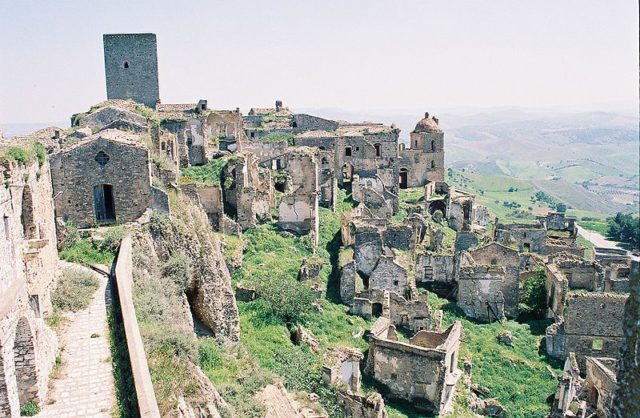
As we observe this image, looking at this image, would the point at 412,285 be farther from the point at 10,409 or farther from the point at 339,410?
the point at 10,409

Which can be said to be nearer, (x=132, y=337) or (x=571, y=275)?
(x=132, y=337)

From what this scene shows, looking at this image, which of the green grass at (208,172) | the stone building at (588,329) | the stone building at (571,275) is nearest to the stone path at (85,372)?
the green grass at (208,172)

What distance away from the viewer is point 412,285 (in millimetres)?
28547

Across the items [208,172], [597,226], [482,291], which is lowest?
[597,226]

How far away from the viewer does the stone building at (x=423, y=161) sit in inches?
1850

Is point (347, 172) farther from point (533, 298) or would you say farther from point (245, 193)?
point (533, 298)

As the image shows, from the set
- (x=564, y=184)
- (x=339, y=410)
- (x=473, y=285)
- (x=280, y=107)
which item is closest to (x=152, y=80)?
(x=280, y=107)

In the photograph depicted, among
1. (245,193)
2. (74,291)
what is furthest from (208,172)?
(74,291)

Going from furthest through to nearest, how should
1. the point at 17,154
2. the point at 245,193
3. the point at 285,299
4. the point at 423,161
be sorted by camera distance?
the point at 423,161
the point at 245,193
the point at 285,299
the point at 17,154

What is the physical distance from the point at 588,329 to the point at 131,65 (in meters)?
33.7

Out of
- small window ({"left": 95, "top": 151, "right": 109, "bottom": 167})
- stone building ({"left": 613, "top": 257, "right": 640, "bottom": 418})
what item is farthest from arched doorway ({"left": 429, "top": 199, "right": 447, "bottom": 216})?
stone building ({"left": 613, "top": 257, "right": 640, "bottom": 418})

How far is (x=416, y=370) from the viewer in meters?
22.2

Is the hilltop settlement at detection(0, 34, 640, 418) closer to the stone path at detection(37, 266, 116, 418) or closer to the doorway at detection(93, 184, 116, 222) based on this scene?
the doorway at detection(93, 184, 116, 222)

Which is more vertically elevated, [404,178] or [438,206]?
[404,178]
